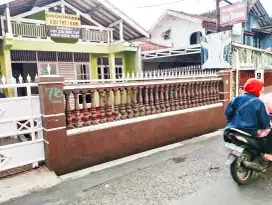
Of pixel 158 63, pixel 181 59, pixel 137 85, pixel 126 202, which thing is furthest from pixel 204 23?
pixel 126 202

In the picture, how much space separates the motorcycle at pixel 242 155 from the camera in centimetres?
320

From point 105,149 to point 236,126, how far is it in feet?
7.47

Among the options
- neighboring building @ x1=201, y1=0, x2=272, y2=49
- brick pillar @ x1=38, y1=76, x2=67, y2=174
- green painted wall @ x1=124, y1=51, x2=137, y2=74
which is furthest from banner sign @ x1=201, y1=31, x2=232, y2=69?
neighboring building @ x1=201, y1=0, x2=272, y2=49

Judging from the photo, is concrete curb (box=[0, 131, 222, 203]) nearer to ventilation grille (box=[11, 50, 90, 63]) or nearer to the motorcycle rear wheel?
the motorcycle rear wheel

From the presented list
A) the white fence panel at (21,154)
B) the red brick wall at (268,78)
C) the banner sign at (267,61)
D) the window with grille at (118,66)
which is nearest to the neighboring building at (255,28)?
the banner sign at (267,61)

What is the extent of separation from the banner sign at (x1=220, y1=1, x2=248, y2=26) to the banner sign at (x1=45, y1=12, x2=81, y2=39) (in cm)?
755

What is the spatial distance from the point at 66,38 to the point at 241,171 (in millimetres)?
7327

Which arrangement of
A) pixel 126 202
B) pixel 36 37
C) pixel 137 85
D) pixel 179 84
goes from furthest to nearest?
pixel 36 37, pixel 179 84, pixel 137 85, pixel 126 202

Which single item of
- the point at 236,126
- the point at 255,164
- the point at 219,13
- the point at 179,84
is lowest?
the point at 255,164

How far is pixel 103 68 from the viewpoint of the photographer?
1124cm

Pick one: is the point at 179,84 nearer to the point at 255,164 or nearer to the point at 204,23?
the point at 255,164

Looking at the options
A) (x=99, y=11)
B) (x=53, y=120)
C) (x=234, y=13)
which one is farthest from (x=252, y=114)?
(x=234, y=13)

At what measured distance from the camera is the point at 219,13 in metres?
11.8

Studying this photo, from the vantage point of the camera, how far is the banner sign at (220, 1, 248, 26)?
1071 centimetres
